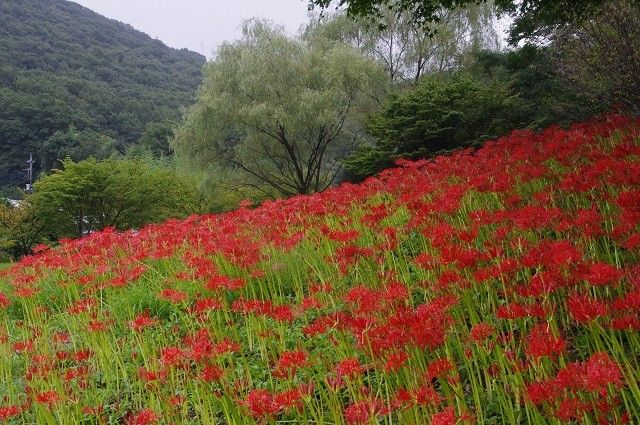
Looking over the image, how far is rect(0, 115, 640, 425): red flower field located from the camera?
6.26 ft

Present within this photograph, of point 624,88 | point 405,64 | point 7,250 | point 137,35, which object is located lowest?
point 7,250

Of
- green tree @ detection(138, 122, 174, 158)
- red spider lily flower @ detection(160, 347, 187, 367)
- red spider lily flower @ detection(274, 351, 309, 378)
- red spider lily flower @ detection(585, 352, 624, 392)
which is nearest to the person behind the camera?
red spider lily flower @ detection(585, 352, 624, 392)

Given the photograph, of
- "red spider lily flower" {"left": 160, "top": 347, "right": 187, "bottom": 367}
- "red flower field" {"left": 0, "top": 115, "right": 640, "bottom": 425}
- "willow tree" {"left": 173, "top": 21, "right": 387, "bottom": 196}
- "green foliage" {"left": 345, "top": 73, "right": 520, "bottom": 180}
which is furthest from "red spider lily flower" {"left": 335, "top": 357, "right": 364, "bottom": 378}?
"willow tree" {"left": 173, "top": 21, "right": 387, "bottom": 196}

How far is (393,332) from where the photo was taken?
2025 millimetres

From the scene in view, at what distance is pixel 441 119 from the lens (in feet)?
47.4

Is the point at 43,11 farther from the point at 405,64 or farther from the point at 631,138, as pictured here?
the point at 631,138

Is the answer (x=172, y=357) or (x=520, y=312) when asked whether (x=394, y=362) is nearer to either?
(x=520, y=312)

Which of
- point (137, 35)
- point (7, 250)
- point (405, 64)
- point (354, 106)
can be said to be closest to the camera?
point (354, 106)

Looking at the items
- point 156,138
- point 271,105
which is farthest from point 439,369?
point 156,138

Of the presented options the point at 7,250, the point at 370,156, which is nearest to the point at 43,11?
the point at 7,250

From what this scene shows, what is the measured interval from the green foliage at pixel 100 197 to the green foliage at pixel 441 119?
10230mm

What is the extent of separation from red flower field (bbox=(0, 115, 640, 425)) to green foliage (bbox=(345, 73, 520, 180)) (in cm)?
750

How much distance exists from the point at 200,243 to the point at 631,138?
4.93 m

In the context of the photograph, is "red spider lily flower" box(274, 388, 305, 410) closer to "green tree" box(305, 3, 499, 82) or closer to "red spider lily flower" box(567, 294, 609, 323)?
"red spider lily flower" box(567, 294, 609, 323)
